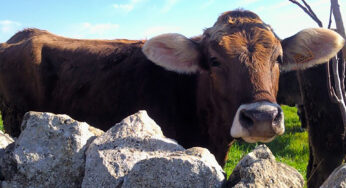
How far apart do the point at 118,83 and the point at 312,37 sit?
234cm

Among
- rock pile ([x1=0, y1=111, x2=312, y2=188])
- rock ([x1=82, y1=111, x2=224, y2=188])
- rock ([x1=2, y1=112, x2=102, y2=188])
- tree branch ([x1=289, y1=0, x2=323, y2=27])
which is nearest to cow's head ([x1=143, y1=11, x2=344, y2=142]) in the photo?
tree branch ([x1=289, y1=0, x2=323, y2=27])

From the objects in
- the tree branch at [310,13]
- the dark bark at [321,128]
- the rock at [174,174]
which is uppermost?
the tree branch at [310,13]

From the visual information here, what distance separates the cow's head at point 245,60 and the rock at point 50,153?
1333mm

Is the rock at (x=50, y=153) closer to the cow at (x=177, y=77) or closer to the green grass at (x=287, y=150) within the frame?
the cow at (x=177, y=77)

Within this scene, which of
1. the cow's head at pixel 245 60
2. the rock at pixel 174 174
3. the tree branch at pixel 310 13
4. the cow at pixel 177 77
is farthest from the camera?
the cow at pixel 177 77

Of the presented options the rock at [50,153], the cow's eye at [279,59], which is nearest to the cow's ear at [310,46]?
the cow's eye at [279,59]

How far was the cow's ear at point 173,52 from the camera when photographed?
4.14 meters

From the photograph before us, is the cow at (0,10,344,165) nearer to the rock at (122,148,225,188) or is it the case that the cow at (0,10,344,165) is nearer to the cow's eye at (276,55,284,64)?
the cow's eye at (276,55,284,64)

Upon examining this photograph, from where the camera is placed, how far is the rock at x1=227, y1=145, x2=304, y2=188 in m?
2.04

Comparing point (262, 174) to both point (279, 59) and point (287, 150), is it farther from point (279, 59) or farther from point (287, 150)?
point (287, 150)

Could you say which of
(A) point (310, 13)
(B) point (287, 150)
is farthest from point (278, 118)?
(B) point (287, 150)

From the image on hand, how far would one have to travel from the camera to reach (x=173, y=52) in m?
4.22

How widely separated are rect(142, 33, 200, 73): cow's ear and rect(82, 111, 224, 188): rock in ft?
5.26

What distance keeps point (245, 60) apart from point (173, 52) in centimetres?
97
